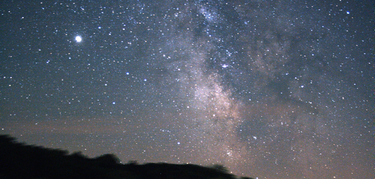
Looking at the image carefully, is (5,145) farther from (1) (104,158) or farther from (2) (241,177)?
(2) (241,177)

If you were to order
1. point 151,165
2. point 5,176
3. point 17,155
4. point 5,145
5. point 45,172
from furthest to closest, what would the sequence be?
point 151,165, point 5,145, point 17,155, point 45,172, point 5,176

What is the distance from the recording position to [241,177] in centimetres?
451

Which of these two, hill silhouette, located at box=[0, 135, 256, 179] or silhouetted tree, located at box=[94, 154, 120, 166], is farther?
silhouetted tree, located at box=[94, 154, 120, 166]

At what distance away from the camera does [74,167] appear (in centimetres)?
359

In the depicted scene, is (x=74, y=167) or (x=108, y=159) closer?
(x=74, y=167)

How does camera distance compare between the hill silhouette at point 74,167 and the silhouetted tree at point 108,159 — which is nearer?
the hill silhouette at point 74,167

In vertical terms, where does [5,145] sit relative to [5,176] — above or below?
above

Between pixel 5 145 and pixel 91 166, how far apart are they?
4.90 feet

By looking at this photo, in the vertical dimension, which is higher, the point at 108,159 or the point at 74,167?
the point at 108,159

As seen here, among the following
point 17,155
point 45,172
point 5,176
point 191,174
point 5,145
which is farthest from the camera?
point 191,174

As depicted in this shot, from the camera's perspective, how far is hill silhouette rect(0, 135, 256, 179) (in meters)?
3.36

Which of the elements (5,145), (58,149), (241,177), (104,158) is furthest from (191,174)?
(5,145)

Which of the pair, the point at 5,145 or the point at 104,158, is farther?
the point at 104,158

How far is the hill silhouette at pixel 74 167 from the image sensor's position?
11.0 feet
